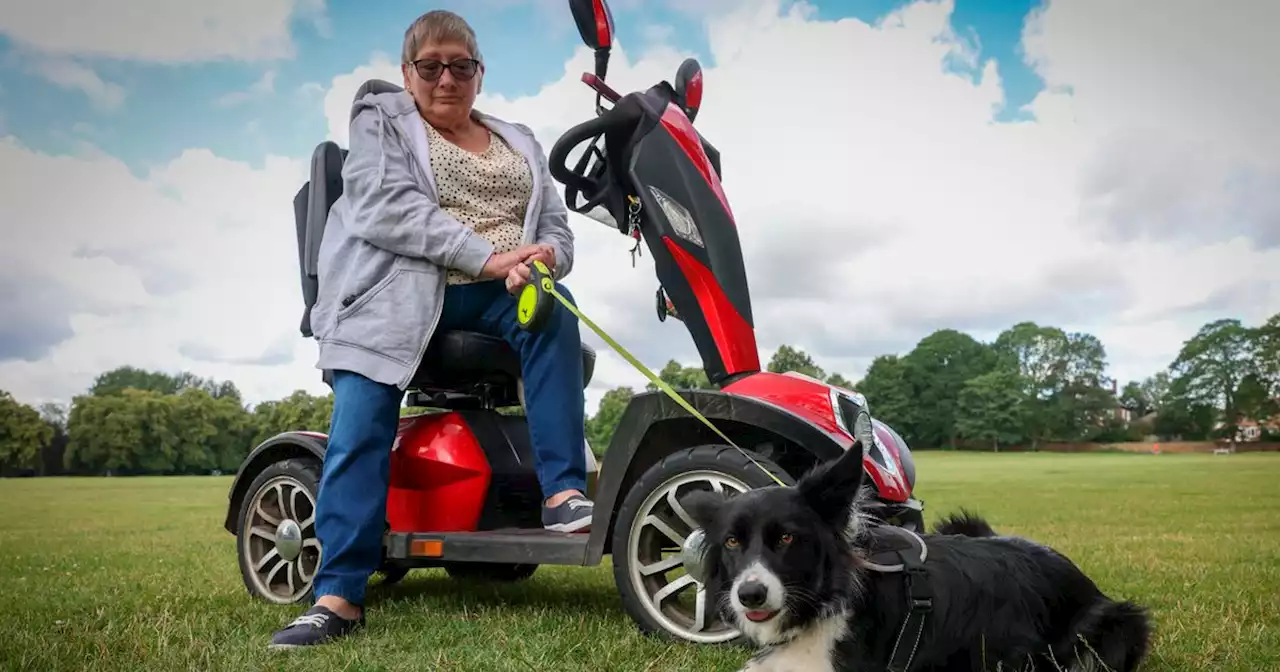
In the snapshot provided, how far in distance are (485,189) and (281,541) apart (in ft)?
5.09

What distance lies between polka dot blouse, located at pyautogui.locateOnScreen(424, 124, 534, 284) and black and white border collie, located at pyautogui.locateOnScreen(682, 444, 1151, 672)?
61.1 inches

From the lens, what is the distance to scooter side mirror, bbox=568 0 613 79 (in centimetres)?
329

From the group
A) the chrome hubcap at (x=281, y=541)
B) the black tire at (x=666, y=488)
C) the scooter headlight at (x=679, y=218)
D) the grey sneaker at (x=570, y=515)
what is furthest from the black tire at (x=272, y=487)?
the scooter headlight at (x=679, y=218)

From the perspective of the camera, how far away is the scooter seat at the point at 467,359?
335 centimetres

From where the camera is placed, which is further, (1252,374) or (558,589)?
(1252,374)

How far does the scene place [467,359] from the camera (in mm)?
3369

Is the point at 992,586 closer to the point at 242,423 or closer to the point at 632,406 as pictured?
the point at 632,406

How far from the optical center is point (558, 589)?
4.25 m

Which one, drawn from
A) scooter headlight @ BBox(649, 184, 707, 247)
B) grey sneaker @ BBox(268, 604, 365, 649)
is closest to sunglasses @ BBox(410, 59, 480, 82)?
scooter headlight @ BBox(649, 184, 707, 247)

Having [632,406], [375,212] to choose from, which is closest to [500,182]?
[375,212]

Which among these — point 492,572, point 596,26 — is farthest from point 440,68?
point 492,572

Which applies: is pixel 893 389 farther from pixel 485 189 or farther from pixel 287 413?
pixel 485 189

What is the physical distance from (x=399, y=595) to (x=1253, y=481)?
10.2 meters

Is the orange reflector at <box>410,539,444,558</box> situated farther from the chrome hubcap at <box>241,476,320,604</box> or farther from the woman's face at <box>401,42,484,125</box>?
the woman's face at <box>401,42,484,125</box>
